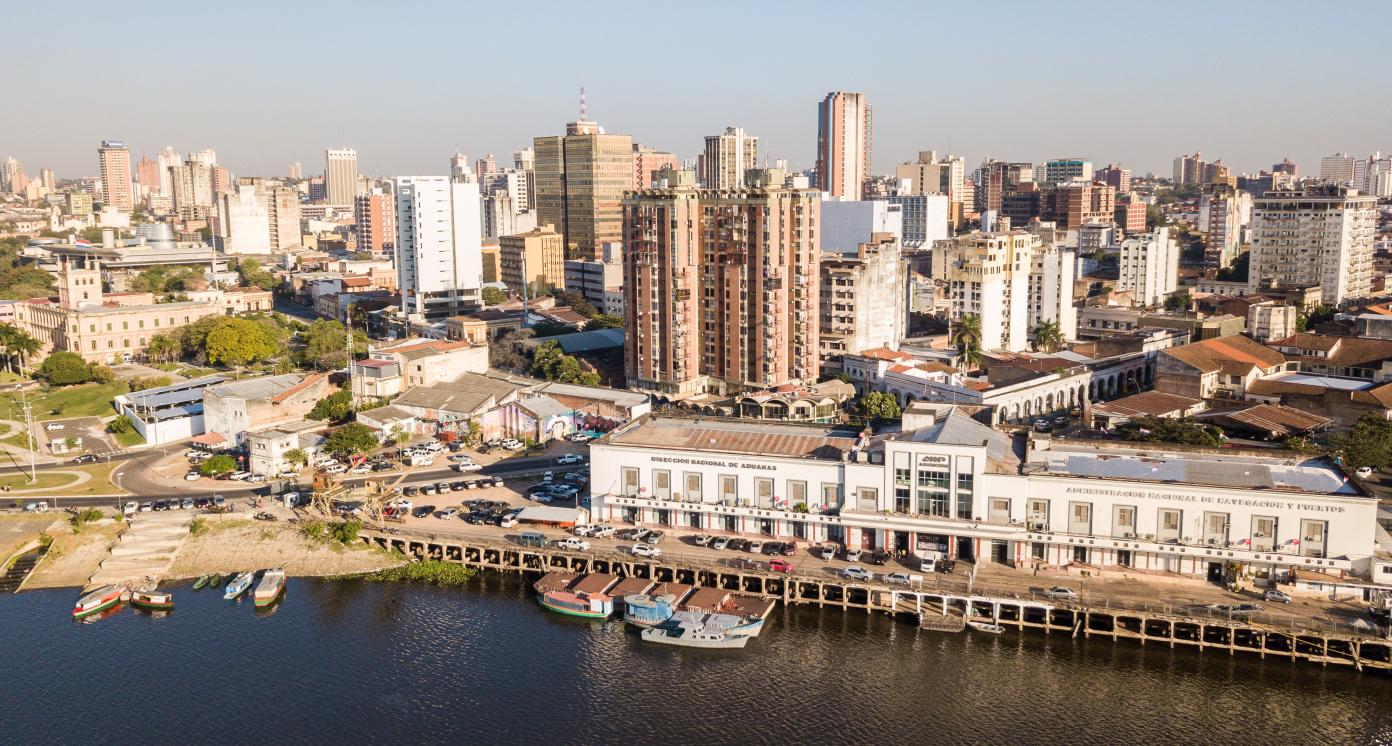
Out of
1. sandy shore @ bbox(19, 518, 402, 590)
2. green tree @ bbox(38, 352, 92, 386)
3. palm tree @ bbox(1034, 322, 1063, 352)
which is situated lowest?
sandy shore @ bbox(19, 518, 402, 590)

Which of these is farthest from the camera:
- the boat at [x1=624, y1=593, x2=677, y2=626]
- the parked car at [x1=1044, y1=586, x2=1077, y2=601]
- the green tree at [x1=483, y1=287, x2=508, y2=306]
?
the green tree at [x1=483, y1=287, x2=508, y2=306]

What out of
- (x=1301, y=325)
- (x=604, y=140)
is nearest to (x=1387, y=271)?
(x=1301, y=325)

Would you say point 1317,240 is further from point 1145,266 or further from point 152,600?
point 152,600

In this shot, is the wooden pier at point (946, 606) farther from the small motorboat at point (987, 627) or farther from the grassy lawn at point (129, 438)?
the grassy lawn at point (129, 438)

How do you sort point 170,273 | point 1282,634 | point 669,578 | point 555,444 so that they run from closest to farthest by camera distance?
point 1282,634, point 669,578, point 555,444, point 170,273

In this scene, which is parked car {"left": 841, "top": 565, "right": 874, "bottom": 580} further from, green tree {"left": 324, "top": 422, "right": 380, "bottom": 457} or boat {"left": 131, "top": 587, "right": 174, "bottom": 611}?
green tree {"left": 324, "top": 422, "right": 380, "bottom": 457}

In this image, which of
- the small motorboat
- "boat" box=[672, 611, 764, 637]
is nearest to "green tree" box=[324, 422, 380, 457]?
"boat" box=[672, 611, 764, 637]

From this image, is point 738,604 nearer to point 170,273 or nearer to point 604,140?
point 604,140
